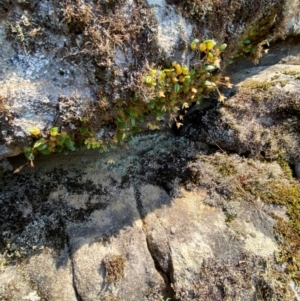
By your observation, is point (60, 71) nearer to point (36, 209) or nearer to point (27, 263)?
point (36, 209)

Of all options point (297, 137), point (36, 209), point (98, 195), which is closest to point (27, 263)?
point (36, 209)

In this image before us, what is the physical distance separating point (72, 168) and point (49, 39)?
4.93 feet

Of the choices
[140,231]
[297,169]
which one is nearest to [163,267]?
[140,231]

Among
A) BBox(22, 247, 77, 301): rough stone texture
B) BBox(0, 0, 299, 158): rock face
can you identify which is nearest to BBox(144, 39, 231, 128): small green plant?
BBox(0, 0, 299, 158): rock face

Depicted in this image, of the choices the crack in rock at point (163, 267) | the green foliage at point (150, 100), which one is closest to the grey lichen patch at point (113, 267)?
the crack in rock at point (163, 267)

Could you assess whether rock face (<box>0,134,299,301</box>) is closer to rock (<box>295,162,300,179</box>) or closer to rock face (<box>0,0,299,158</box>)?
rock (<box>295,162,300,179</box>)

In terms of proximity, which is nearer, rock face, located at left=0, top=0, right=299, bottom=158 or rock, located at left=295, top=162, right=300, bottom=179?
rock face, located at left=0, top=0, right=299, bottom=158

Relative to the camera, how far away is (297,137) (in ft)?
14.6

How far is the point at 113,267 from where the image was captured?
339 cm

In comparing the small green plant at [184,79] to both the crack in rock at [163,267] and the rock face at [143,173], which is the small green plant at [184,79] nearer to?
the rock face at [143,173]

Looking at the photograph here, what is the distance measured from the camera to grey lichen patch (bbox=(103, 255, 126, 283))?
336 centimetres

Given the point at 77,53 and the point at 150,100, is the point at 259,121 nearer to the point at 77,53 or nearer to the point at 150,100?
the point at 150,100

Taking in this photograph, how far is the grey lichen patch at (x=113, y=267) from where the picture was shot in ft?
11.0

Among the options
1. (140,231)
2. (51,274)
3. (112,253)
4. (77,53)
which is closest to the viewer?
(77,53)
